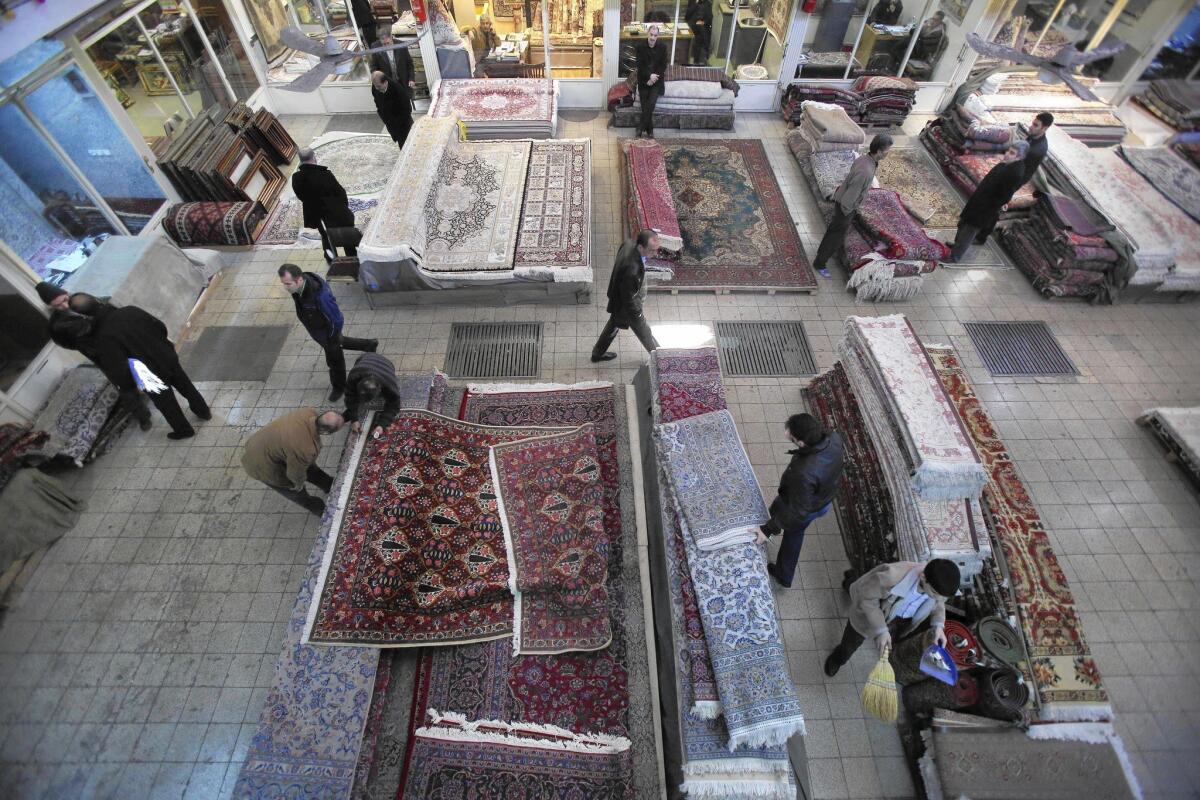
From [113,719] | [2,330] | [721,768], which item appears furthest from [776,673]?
[2,330]

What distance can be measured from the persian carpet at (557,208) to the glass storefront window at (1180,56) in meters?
9.38

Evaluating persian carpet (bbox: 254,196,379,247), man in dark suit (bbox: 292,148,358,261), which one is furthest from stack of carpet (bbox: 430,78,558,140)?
man in dark suit (bbox: 292,148,358,261)

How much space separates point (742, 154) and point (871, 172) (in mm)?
3110

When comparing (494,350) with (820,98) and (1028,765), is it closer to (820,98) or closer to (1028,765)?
(1028,765)

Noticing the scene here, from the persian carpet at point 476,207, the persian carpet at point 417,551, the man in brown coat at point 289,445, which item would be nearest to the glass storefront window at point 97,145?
the persian carpet at point 476,207

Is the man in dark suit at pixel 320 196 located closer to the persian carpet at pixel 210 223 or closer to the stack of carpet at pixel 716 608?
the persian carpet at pixel 210 223

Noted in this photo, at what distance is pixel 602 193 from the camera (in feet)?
25.5

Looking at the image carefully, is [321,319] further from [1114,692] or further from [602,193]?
[1114,692]

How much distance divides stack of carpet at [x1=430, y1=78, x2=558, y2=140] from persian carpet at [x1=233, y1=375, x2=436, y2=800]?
23.0ft

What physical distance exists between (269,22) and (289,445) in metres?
8.84

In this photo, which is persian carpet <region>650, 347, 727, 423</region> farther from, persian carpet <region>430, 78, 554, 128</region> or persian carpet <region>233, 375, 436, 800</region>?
persian carpet <region>430, 78, 554, 128</region>

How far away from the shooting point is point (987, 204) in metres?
6.35

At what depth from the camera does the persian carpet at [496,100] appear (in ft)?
27.3

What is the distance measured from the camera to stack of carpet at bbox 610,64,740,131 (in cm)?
863
